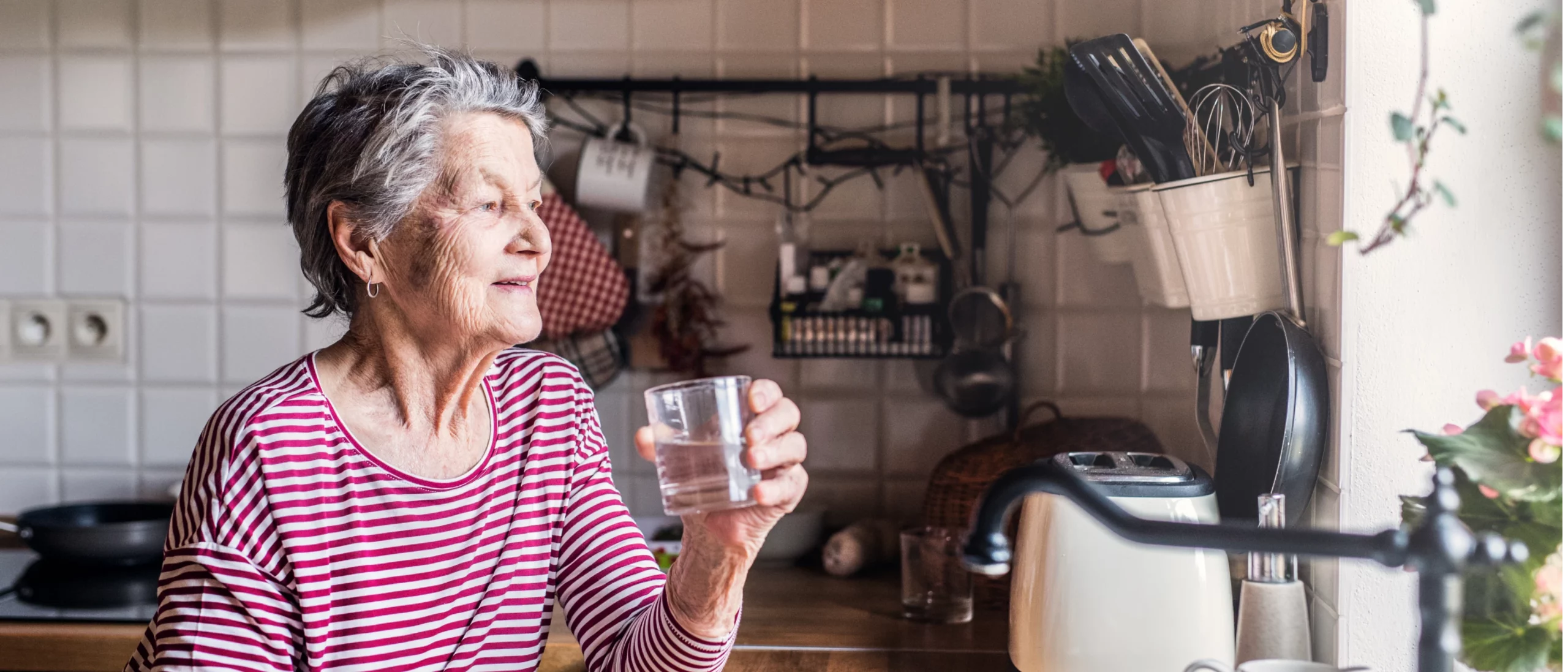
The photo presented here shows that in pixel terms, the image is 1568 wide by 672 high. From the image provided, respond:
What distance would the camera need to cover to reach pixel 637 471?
2.04 metres

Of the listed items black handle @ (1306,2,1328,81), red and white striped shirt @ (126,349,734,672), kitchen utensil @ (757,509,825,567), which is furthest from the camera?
kitchen utensil @ (757,509,825,567)

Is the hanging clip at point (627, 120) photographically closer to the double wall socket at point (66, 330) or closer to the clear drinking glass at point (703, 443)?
the double wall socket at point (66, 330)

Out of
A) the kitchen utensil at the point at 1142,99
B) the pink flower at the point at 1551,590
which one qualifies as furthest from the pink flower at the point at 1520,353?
the kitchen utensil at the point at 1142,99

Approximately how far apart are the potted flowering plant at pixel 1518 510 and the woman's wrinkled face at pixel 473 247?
741 millimetres

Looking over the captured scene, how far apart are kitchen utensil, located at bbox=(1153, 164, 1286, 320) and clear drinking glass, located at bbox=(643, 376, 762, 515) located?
2.06ft

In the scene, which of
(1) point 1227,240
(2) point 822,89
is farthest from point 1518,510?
(2) point 822,89

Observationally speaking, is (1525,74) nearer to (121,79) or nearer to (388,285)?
(388,285)

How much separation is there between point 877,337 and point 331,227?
93 centimetres

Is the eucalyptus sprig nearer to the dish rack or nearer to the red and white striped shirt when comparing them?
the red and white striped shirt

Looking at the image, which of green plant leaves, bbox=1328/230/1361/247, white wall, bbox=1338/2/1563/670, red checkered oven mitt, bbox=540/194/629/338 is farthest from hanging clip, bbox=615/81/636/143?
green plant leaves, bbox=1328/230/1361/247

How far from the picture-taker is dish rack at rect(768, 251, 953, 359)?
190 centimetres

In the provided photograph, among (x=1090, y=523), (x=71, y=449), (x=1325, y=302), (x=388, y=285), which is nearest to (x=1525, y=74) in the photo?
(x=1325, y=302)

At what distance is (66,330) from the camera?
2.09 m

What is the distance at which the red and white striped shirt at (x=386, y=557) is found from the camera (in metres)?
1.08
